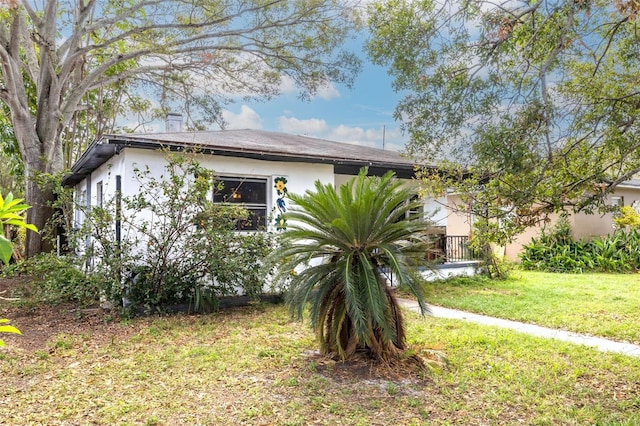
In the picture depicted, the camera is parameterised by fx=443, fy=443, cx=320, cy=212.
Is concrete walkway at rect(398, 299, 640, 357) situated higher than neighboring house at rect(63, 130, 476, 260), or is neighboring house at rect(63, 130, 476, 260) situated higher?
neighboring house at rect(63, 130, 476, 260)

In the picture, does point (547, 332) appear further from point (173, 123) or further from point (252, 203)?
point (173, 123)

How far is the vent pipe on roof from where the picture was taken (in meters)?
13.3

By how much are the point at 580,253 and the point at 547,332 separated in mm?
10495

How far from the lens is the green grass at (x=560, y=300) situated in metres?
7.51

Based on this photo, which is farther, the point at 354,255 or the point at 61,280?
the point at 61,280

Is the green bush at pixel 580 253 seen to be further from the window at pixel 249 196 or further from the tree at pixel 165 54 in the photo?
the window at pixel 249 196

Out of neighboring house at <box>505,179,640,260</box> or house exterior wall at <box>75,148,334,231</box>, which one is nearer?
house exterior wall at <box>75,148,334,231</box>

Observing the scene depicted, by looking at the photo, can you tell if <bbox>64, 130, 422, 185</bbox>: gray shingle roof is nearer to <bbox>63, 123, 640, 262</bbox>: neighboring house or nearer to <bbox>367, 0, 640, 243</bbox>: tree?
<bbox>63, 123, 640, 262</bbox>: neighboring house

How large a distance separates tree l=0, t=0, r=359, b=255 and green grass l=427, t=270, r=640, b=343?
26.1ft

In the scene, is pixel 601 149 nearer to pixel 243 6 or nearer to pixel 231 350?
pixel 231 350

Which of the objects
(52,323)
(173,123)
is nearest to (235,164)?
(52,323)

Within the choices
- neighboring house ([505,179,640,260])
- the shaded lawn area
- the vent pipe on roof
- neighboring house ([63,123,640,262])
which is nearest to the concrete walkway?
the shaded lawn area

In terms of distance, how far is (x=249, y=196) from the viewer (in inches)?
393

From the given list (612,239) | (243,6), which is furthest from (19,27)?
(612,239)
